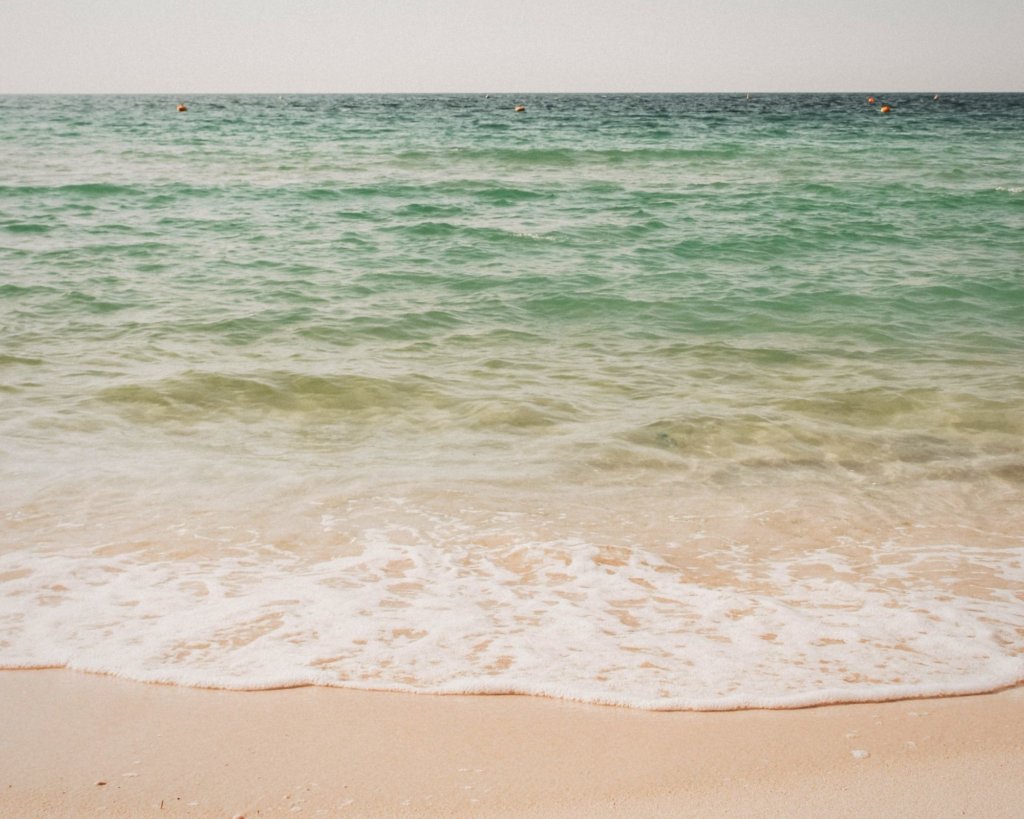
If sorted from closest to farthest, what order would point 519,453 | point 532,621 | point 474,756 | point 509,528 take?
point 474,756 < point 532,621 < point 509,528 < point 519,453

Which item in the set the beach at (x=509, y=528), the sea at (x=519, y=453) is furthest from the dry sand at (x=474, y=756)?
the sea at (x=519, y=453)

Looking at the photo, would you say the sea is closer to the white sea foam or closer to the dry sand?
the white sea foam

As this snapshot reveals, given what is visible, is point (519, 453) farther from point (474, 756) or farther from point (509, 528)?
point (474, 756)

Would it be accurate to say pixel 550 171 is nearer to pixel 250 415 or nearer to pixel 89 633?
pixel 250 415

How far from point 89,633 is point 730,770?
7.81ft

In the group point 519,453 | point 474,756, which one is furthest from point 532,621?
point 519,453

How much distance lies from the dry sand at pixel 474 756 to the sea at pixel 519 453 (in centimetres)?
12

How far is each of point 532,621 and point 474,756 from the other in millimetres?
944

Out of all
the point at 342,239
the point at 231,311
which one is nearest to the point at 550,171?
the point at 342,239

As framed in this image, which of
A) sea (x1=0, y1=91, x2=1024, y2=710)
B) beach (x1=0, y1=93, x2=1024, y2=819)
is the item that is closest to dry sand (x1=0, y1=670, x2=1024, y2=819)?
beach (x1=0, y1=93, x2=1024, y2=819)

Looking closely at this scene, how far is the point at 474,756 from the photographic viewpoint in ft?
8.72

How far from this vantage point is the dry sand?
2.43 m

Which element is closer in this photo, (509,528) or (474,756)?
(474,756)

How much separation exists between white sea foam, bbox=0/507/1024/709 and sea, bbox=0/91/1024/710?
2cm
